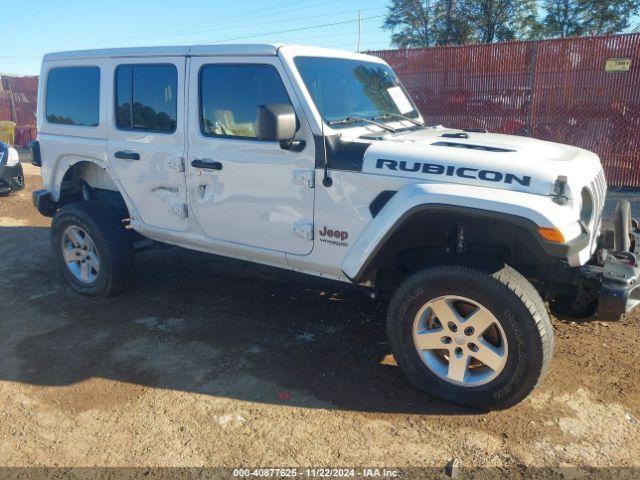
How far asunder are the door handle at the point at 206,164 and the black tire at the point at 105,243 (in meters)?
1.22

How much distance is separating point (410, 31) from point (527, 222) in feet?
102

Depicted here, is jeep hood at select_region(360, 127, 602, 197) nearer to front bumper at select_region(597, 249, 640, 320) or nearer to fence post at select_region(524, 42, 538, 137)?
front bumper at select_region(597, 249, 640, 320)

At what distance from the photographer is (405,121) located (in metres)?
4.23

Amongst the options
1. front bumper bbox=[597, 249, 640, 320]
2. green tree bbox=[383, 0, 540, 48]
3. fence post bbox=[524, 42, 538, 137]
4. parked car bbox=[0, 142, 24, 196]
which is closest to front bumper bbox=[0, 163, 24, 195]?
parked car bbox=[0, 142, 24, 196]

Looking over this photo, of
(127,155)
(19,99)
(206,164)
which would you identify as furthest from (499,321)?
(19,99)

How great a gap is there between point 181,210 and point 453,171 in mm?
2135

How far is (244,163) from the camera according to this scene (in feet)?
12.2

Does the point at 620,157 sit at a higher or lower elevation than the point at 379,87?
lower

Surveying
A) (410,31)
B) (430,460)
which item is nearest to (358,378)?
(430,460)

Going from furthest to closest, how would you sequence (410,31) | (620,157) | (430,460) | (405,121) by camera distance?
(410,31) < (620,157) < (405,121) < (430,460)

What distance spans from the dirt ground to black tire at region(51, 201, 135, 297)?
15cm

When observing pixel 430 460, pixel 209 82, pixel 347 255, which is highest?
pixel 209 82

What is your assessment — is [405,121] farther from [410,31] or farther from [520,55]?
[410,31]

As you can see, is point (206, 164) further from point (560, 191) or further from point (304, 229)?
Answer: point (560, 191)
